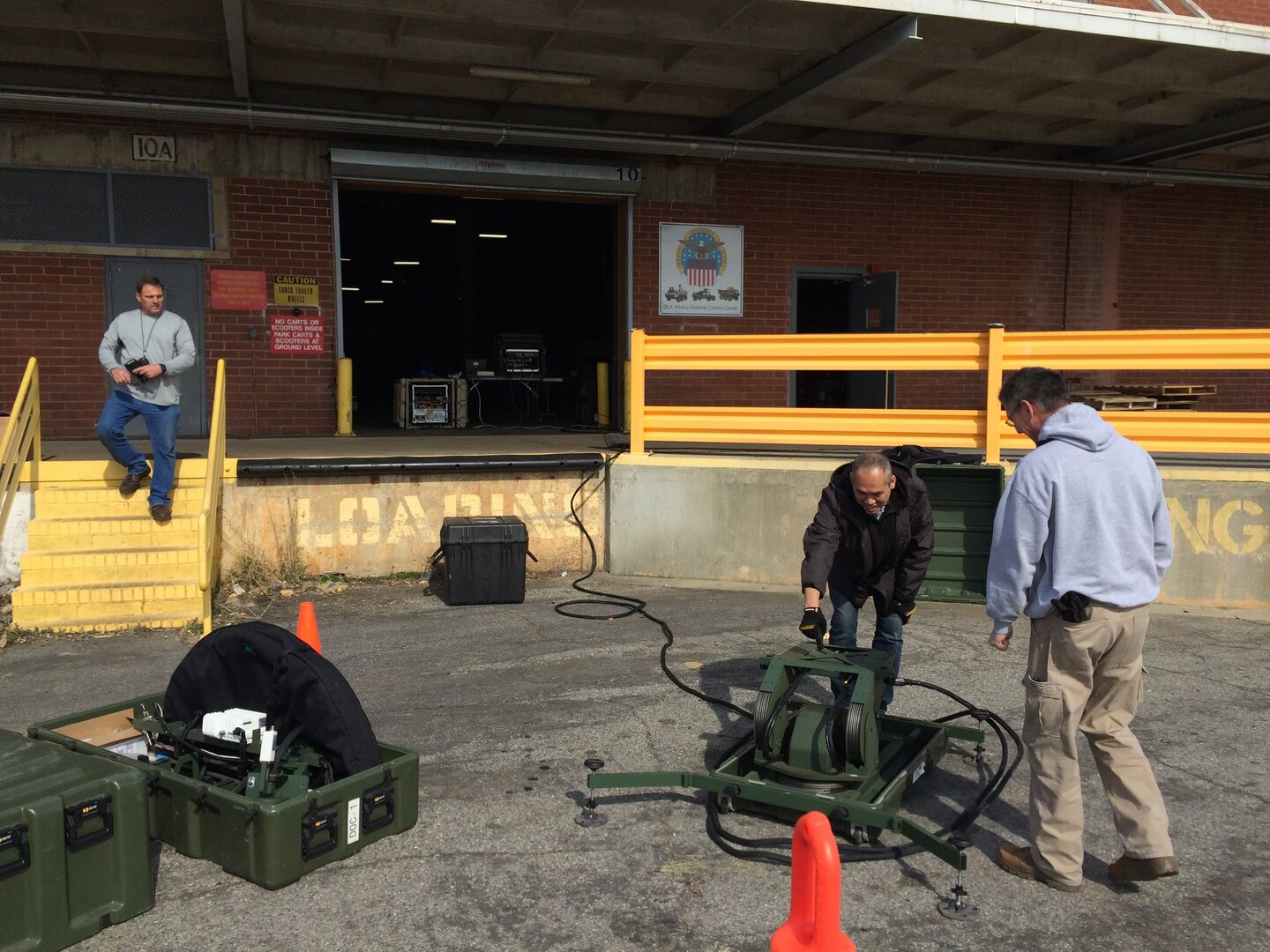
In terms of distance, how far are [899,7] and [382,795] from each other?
8.43 meters

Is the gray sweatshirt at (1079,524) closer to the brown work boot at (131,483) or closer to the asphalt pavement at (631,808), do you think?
the asphalt pavement at (631,808)

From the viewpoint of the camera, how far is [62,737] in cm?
444

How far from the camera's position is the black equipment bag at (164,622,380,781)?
13.9ft

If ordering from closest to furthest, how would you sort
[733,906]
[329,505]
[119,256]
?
[733,906] < [329,505] < [119,256]

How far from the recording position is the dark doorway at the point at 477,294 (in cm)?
1862

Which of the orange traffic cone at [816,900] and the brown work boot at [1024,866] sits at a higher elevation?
the orange traffic cone at [816,900]

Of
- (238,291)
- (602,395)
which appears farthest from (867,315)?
(238,291)

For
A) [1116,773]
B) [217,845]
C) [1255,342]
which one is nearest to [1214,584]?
[1255,342]

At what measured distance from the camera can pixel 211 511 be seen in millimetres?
8000

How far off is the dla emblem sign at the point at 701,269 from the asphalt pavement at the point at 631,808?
6.62 metres

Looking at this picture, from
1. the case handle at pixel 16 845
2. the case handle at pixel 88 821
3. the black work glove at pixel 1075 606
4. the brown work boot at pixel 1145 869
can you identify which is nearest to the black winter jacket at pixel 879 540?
the black work glove at pixel 1075 606

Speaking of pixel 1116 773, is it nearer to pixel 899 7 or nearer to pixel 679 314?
pixel 899 7

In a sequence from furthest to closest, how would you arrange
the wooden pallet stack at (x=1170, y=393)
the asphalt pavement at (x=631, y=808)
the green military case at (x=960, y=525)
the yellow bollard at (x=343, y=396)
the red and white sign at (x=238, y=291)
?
the wooden pallet stack at (x=1170, y=393) < the yellow bollard at (x=343, y=396) < the red and white sign at (x=238, y=291) < the green military case at (x=960, y=525) < the asphalt pavement at (x=631, y=808)

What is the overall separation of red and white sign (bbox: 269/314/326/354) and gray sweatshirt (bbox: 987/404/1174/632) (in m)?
10.1
